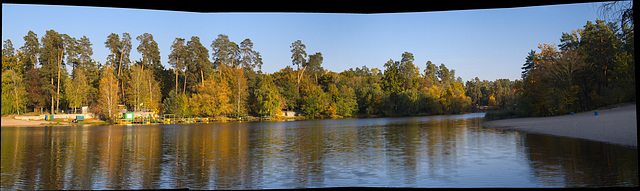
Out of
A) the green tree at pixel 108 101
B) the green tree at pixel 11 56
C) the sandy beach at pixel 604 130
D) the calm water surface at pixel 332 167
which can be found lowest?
the calm water surface at pixel 332 167

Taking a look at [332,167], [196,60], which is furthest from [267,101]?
[332,167]

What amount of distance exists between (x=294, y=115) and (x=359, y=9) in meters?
45.5

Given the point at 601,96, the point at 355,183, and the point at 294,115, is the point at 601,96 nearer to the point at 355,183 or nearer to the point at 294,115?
the point at 355,183

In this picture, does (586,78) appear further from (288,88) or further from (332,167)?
(288,88)

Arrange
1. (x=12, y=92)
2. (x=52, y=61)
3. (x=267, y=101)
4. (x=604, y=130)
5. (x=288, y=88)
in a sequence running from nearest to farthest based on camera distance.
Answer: (x=604, y=130)
(x=12, y=92)
(x=52, y=61)
(x=267, y=101)
(x=288, y=88)

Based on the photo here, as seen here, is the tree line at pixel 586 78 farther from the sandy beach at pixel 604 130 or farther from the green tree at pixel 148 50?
the green tree at pixel 148 50

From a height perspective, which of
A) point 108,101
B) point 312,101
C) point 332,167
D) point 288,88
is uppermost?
point 288,88

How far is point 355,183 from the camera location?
25.2ft

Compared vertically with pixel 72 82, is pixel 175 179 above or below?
below

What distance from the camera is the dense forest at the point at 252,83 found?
28.1 m

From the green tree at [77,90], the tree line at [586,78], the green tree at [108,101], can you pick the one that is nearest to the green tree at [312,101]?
the green tree at [108,101]

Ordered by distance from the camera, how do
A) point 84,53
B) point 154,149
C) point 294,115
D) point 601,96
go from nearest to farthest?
1. point 154,149
2. point 601,96
3. point 84,53
4. point 294,115

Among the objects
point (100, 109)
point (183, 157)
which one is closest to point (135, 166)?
point (183, 157)

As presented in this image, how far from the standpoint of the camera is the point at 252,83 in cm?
4984
